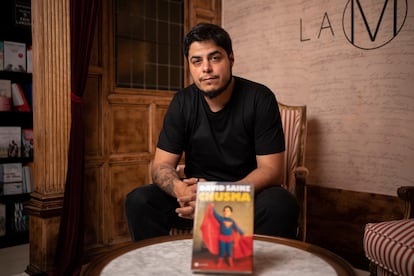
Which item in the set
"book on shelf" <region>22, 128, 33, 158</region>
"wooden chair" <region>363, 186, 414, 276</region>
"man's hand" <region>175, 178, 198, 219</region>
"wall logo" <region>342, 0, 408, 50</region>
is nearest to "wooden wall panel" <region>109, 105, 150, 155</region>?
"book on shelf" <region>22, 128, 33, 158</region>

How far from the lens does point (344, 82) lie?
2.56 meters

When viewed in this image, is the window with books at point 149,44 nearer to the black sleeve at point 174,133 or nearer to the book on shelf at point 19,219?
the black sleeve at point 174,133

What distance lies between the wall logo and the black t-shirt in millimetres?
1011

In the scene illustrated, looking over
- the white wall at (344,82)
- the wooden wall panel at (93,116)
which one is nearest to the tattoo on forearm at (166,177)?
the wooden wall panel at (93,116)

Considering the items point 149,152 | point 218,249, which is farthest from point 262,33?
point 218,249

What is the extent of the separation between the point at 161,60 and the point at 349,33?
1.46 m

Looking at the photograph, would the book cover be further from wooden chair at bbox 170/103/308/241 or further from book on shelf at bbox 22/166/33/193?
wooden chair at bbox 170/103/308/241

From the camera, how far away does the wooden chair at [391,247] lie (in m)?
1.30

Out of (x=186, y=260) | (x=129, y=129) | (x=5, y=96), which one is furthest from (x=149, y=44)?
(x=186, y=260)

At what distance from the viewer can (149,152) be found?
2.93m

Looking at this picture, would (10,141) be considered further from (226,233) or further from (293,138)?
(226,233)

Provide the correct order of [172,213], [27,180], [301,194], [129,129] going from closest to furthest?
[172,213]
[301,194]
[129,129]
[27,180]

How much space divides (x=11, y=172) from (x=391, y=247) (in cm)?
281

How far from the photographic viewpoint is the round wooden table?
0.96 metres
